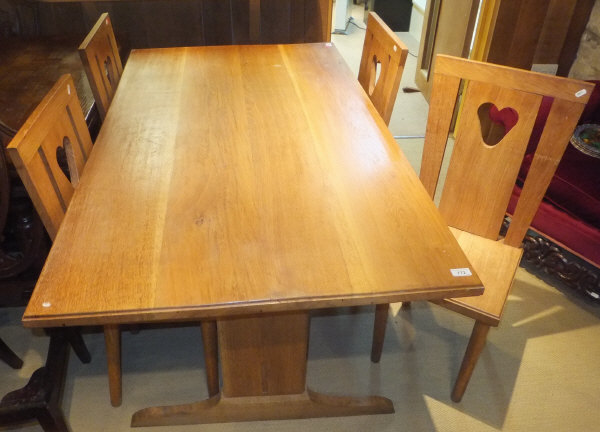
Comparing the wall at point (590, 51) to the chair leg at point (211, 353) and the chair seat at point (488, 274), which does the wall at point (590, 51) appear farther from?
the chair leg at point (211, 353)

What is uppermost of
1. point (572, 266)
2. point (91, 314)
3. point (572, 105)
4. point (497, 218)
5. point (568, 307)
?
point (572, 105)

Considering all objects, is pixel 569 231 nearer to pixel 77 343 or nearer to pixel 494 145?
pixel 494 145

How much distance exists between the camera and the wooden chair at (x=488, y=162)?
4.52 feet

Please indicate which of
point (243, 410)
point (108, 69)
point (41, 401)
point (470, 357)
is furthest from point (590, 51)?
point (41, 401)

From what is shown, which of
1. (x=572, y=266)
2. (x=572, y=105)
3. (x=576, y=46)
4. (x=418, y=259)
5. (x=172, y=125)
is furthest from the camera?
(x=576, y=46)

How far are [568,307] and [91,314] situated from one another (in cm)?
183

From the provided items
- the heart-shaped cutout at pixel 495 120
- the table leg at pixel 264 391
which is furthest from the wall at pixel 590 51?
the table leg at pixel 264 391

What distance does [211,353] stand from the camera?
60.7 inches

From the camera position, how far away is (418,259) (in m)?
1.04

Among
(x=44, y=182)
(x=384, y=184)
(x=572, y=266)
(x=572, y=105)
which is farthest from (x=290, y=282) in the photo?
(x=572, y=266)

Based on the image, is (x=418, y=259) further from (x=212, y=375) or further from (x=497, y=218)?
(x=212, y=375)

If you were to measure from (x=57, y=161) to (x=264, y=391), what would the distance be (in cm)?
91

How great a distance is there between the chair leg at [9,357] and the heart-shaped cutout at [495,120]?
1.69 metres

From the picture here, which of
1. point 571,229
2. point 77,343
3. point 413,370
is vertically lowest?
point 413,370
